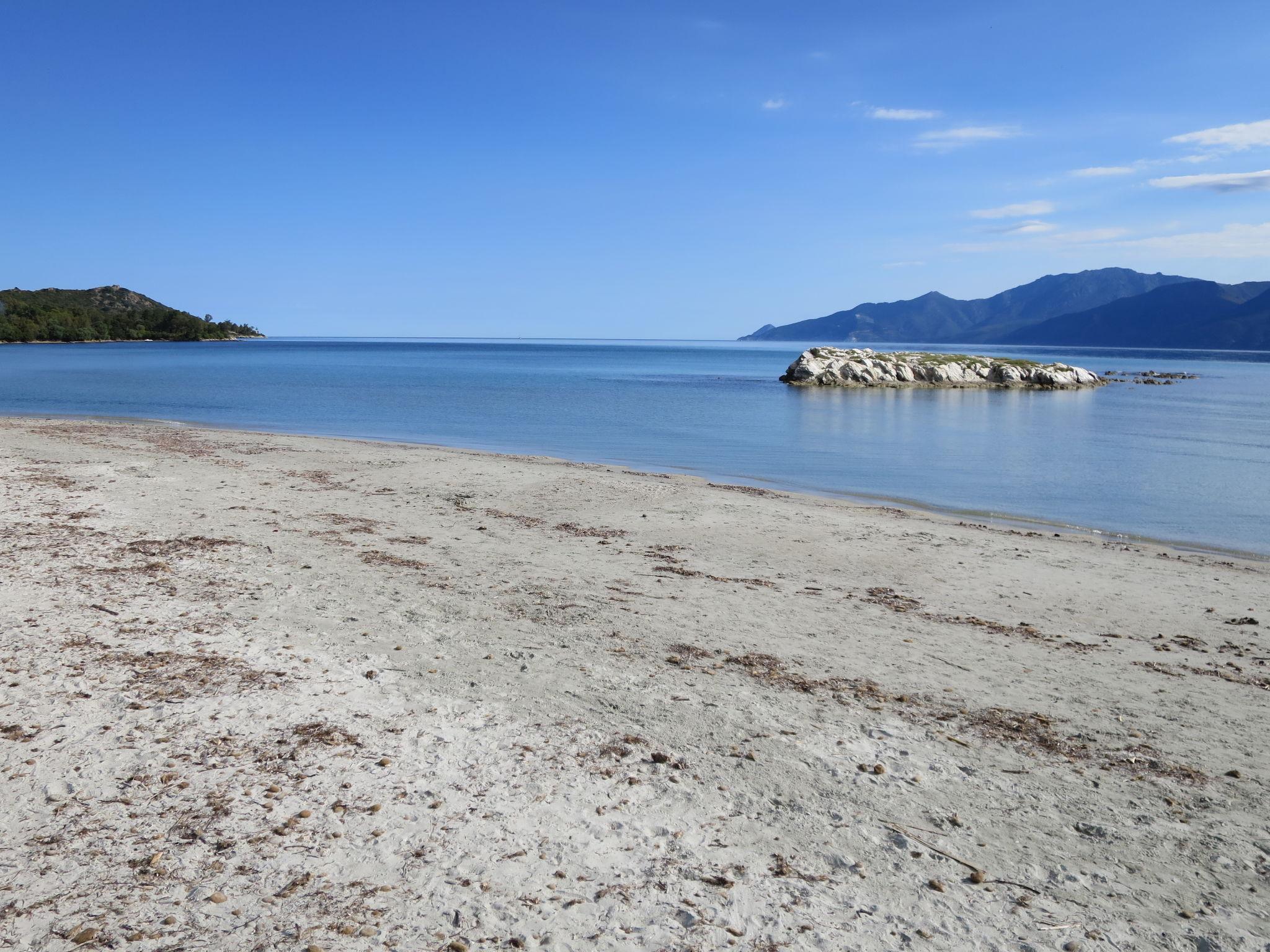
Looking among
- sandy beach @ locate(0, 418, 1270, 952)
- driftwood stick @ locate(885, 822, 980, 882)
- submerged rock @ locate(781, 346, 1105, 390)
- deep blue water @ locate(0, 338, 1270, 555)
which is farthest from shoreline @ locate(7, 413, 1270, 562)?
submerged rock @ locate(781, 346, 1105, 390)

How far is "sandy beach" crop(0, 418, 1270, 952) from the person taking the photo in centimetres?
415

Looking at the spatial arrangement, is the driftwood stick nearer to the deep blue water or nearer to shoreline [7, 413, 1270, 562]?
shoreline [7, 413, 1270, 562]

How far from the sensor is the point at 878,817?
512 centimetres

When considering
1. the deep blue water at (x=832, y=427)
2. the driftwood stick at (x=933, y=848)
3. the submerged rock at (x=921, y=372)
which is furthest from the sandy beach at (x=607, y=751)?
the submerged rock at (x=921, y=372)

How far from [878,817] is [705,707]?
1.79 m

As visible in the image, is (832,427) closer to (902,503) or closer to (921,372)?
(902,503)

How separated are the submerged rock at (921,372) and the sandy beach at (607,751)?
61778mm

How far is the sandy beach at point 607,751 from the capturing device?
415cm

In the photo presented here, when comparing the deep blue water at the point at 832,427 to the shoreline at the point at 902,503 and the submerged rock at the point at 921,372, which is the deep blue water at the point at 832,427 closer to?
the shoreline at the point at 902,503

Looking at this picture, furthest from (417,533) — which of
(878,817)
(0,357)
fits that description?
(0,357)

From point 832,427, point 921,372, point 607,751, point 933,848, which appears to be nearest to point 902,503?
point 607,751

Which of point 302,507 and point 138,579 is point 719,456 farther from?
point 138,579

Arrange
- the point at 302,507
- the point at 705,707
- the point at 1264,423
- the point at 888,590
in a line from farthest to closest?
the point at 1264,423
the point at 302,507
the point at 888,590
the point at 705,707

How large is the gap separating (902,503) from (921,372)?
57.4 metres
